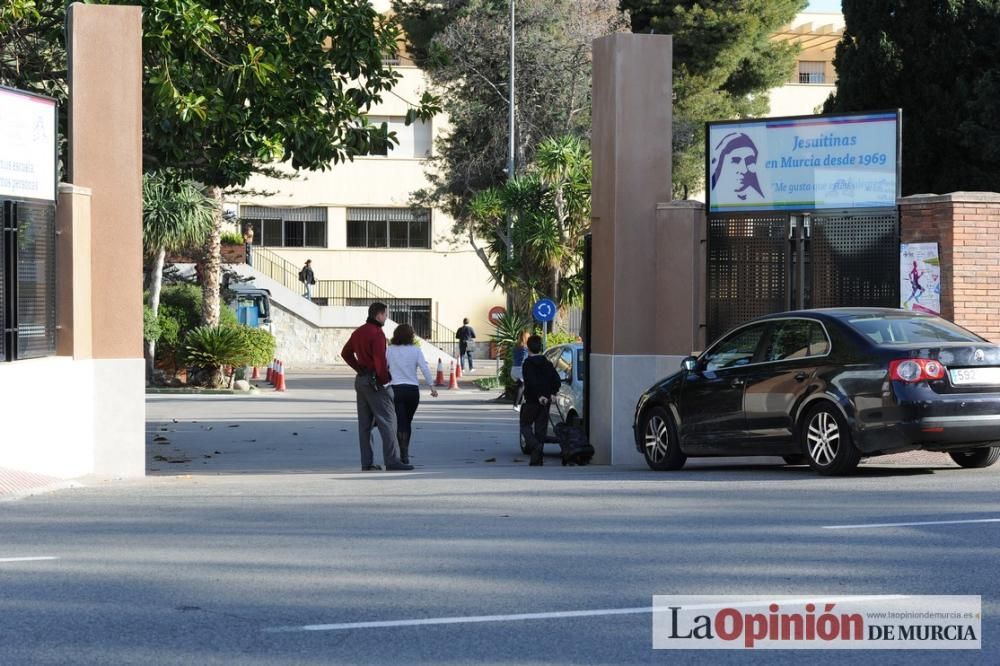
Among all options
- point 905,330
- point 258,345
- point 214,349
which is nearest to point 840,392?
point 905,330

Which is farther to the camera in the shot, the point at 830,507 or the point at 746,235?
the point at 746,235

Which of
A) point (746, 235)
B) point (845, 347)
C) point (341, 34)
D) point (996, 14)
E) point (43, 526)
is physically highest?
point (996, 14)

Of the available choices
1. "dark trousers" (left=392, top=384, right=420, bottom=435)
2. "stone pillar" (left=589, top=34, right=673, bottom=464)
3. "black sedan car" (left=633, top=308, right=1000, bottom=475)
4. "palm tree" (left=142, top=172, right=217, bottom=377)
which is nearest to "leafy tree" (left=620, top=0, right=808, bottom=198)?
"palm tree" (left=142, top=172, right=217, bottom=377)

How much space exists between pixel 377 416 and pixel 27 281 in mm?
4027

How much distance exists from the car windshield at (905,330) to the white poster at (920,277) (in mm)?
3505

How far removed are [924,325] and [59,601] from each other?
847cm

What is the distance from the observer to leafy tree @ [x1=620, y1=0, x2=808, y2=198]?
4581 cm

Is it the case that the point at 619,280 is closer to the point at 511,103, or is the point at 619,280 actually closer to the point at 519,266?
the point at 519,266

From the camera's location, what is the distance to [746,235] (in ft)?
59.0

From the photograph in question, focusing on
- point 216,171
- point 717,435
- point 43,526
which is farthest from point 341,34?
point 43,526

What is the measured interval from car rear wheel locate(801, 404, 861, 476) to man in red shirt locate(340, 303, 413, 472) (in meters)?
5.16

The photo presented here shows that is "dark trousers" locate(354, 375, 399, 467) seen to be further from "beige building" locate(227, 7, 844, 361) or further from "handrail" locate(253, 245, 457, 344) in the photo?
"beige building" locate(227, 7, 844, 361)

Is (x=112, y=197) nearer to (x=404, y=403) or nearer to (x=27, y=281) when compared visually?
(x=27, y=281)

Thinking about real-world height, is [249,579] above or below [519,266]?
below
